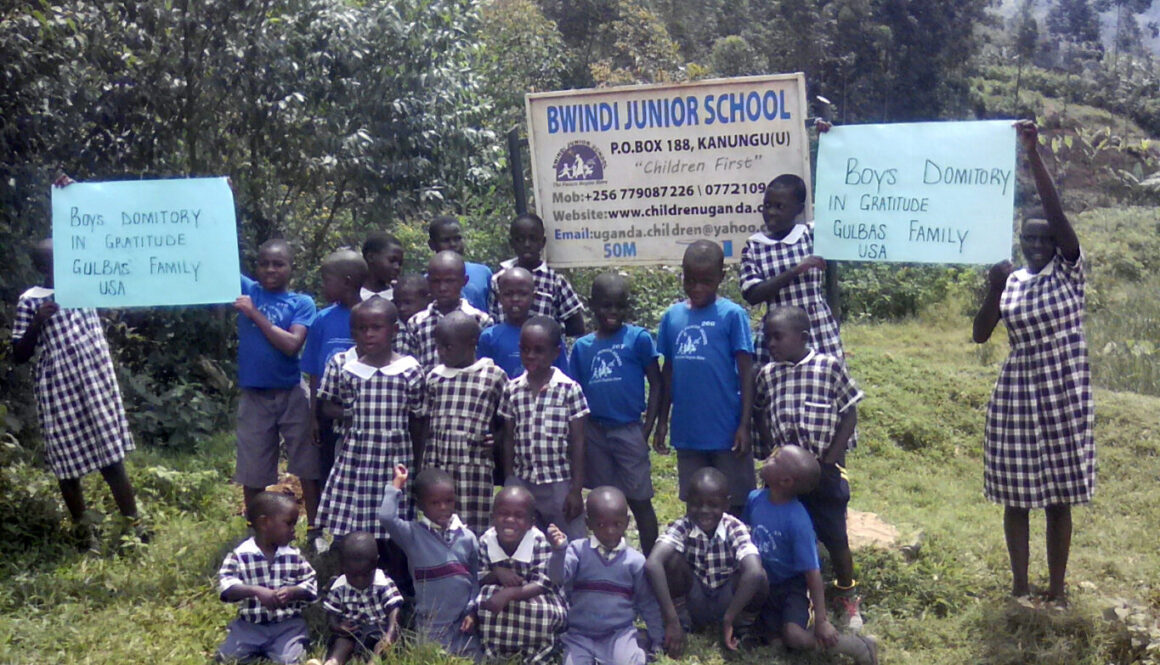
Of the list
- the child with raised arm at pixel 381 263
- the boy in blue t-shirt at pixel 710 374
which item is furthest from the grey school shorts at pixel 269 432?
the boy in blue t-shirt at pixel 710 374

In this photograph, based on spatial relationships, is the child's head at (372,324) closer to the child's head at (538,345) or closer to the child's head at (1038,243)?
the child's head at (538,345)

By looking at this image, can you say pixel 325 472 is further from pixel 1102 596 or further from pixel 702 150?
pixel 1102 596

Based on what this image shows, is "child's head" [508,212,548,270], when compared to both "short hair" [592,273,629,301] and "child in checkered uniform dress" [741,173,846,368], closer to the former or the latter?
"short hair" [592,273,629,301]

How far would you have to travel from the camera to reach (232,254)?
4.84 meters

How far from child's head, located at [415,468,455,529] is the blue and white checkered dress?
2178mm

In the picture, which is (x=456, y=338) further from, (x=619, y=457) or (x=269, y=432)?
(x=269, y=432)

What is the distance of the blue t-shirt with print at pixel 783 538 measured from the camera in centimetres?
427

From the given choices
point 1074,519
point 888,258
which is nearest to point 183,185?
point 888,258

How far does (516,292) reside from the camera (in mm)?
4746

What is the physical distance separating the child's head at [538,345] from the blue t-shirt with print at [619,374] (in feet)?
0.89

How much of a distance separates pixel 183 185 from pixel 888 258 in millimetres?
2989

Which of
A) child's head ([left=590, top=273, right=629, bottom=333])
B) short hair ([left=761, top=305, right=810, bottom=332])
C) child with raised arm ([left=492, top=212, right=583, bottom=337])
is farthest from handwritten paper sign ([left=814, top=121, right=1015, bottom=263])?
child with raised arm ([left=492, top=212, right=583, bottom=337])

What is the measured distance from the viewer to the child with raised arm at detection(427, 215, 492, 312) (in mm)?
5293

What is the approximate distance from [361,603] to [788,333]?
193cm
